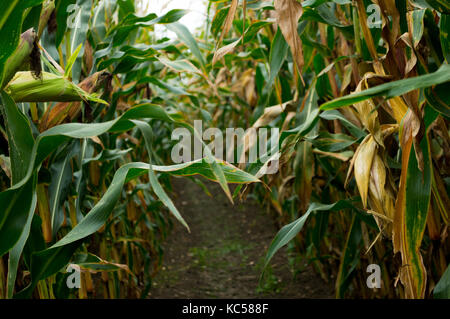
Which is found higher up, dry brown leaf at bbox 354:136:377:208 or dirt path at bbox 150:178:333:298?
dry brown leaf at bbox 354:136:377:208

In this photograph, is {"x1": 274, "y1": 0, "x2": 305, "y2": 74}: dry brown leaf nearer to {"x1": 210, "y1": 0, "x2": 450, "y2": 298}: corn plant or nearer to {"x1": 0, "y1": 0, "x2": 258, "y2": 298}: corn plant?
{"x1": 210, "y1": 0, "x2": 450, "y2": 298}: corn plant

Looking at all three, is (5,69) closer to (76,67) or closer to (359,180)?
(76,67)

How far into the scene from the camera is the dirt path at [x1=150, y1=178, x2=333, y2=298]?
1.73 m

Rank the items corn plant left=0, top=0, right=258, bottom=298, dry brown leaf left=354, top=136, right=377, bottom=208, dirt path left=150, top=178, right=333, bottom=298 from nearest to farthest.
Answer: corn plant left=0, top=0, right=258, bottom=298 → dry brown leaf left=354, top=136, right=377, bottom=208 → dirt path left=150, top=178, right=333, bottom=298

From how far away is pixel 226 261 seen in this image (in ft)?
6.91

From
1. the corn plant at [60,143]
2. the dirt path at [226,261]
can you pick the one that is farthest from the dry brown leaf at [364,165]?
the dirt path at [226,261]

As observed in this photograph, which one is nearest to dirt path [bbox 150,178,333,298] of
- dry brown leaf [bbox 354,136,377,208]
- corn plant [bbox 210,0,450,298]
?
corn plant [bbox 210,0,450,298]

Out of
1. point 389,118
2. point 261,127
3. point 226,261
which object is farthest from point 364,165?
point 226,261

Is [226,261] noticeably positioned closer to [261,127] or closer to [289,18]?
[261,127]

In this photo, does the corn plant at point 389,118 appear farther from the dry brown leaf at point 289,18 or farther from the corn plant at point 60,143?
the corn plant at point 60,143

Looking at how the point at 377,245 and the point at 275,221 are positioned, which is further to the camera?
the point at 275,221
